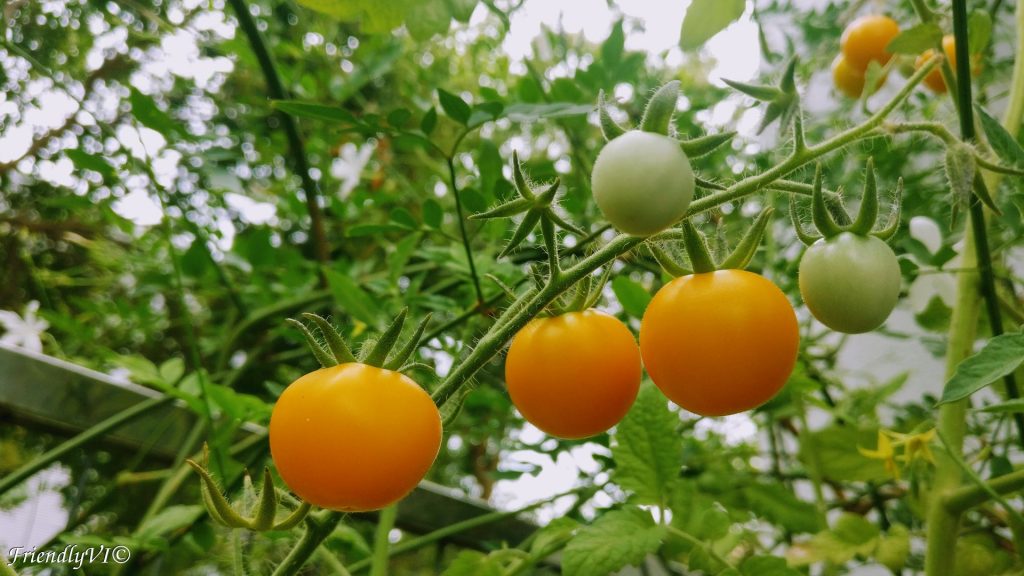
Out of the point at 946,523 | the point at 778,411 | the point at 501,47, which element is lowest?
the point at 946,523

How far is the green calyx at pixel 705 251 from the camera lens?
329 millimetres

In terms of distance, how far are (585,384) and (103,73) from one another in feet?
4.69

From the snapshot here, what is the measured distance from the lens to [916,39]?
1.44 feet

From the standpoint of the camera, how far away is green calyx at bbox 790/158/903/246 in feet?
0.98

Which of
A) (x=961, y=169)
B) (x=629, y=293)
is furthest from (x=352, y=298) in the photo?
(x=961, y=169)

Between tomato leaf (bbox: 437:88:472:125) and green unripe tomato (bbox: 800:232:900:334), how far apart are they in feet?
0.99

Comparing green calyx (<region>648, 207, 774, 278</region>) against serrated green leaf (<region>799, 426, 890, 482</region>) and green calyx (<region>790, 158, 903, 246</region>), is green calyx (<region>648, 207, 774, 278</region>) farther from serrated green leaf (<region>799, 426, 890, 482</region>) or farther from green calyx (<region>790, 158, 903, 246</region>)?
serrated green leaf (<region>799, 426, 890, 482</region>)

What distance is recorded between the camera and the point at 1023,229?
1.86ft

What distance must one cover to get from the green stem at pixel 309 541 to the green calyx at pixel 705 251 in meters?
0.19

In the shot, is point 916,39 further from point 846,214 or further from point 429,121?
point 429,121

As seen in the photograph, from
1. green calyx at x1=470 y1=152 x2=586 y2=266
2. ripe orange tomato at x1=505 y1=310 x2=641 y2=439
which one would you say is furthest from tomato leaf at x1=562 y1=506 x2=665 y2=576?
green calyx at x1=470 y1=152 x2=586 y2=266

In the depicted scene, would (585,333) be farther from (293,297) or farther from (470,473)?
(470,473)

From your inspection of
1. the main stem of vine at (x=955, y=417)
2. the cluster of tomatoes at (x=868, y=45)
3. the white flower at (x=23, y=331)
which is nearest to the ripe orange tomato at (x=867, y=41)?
the cluster of tomatoes at (x=868, y=45)

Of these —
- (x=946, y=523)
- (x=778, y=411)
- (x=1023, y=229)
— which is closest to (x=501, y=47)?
(x=778, y=411)
